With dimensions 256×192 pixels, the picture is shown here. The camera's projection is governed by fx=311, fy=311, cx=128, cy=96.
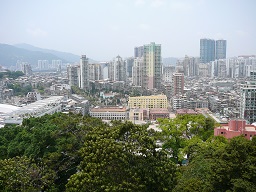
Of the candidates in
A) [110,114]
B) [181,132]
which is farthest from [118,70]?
[181,132]

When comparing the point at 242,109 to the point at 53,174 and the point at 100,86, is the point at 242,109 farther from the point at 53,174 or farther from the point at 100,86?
the point at 100,86

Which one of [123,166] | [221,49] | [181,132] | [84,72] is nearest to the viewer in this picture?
[123,166]

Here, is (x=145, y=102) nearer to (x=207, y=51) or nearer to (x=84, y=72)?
(x=84, y=72)

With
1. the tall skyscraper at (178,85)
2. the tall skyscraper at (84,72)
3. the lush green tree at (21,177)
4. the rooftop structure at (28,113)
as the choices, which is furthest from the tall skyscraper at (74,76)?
the lush green tree at (21,177)

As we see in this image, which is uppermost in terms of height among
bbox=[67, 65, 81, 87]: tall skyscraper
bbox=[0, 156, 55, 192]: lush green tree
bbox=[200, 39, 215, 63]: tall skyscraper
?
bbox=[200, 39, 215, 63]: tall skyscraper

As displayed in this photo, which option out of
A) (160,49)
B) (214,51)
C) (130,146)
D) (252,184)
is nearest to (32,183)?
(130,146)

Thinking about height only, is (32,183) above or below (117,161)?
below

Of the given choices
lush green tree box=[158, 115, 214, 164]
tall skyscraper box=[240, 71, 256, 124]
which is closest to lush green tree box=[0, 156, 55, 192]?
lush green tree box=[158, 115, 214, 164]

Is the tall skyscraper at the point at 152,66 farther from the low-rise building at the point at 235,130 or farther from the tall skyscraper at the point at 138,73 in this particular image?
the low-rise building at the point at 235,130

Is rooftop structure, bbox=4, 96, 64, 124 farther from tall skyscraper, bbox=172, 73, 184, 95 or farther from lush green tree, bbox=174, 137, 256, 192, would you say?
tall skyscraper, bbox=172, 73, 184, 95
